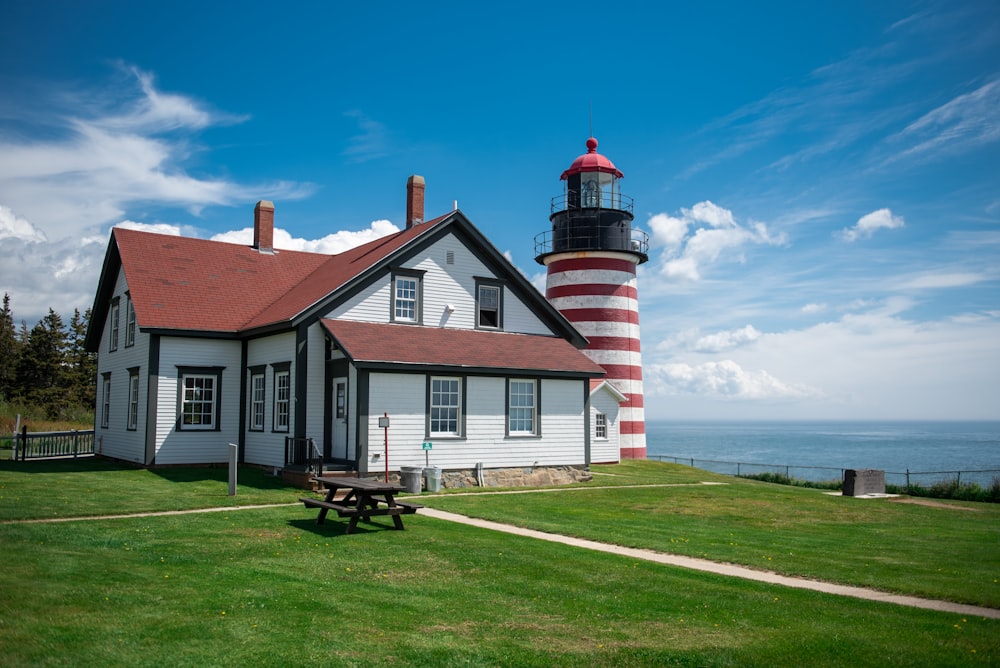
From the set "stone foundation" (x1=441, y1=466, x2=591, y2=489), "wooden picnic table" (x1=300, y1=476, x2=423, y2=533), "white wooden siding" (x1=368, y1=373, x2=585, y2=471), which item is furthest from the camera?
"stone foundation" (x1=441, y1=466, x2=591, y2=489)

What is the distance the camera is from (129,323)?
25.9 metres

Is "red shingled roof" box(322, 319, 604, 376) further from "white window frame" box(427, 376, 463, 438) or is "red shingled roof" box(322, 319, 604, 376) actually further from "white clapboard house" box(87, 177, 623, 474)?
"white window frame" box(427, 376, 463, 438)

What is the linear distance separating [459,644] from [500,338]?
→ 1749 centimetres

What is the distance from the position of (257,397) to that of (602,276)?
14818mm

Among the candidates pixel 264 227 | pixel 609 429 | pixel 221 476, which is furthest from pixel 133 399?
pixel 609 429

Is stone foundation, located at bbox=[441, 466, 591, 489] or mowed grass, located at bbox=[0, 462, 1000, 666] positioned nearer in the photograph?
mowed grass, located at bbox=[0, 462, 1000, 666]

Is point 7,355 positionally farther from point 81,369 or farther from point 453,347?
point 453,347

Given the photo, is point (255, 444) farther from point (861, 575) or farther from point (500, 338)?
point (861, 575)

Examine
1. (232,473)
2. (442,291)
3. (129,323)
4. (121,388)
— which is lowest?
(232,473)

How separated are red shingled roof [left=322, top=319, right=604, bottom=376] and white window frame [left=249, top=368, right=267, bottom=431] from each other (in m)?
3.58

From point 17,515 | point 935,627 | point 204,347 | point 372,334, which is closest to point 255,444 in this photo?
point 204,347

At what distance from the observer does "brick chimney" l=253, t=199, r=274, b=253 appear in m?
28.8

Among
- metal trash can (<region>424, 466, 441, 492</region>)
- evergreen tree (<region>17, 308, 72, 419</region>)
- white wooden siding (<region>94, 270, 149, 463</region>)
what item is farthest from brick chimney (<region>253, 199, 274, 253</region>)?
evergreen tree (<region>17, 308, 72, 419</region>)

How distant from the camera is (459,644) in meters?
7.21
